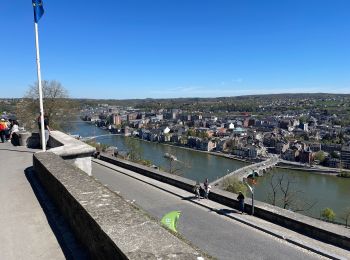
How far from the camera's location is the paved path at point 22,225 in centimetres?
329

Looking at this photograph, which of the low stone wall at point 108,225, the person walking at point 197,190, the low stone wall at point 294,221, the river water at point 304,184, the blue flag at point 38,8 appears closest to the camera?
the low stone wall at point 108,225

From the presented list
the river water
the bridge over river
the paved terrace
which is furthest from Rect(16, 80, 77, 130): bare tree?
the bridge over river

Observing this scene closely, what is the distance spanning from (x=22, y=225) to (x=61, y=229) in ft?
1.64

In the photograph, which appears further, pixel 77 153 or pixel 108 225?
pixel 77 153

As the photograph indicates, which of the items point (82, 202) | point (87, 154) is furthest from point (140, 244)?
point (87, 154)

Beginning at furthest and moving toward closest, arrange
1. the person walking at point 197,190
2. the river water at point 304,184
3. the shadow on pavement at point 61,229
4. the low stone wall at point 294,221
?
1. the river water at point 304,184
2. the person walking at point 197,190
3. the low stone wall at point 294,221
4. the shadow on pavement at point 61,229

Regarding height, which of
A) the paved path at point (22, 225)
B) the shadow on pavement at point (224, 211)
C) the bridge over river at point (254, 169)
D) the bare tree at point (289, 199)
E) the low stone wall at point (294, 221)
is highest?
the paved path at point (22, 225)

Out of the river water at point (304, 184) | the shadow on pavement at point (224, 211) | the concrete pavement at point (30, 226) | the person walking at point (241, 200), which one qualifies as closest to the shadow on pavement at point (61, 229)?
the concrete pavement at point (30, 226)

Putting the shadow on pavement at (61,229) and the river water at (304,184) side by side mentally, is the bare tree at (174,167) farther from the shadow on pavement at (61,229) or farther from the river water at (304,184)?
the shadow on pavement at (61,229)

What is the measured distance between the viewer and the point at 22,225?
3.94 meters

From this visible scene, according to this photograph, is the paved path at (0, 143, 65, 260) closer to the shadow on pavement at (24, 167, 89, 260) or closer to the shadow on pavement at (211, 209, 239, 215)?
the shadow on pavement at (24, 167, 89, 260)

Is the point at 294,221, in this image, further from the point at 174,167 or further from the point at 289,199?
the point at 174,167

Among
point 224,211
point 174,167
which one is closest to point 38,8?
point 224,211

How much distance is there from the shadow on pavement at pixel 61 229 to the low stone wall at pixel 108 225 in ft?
0.22
